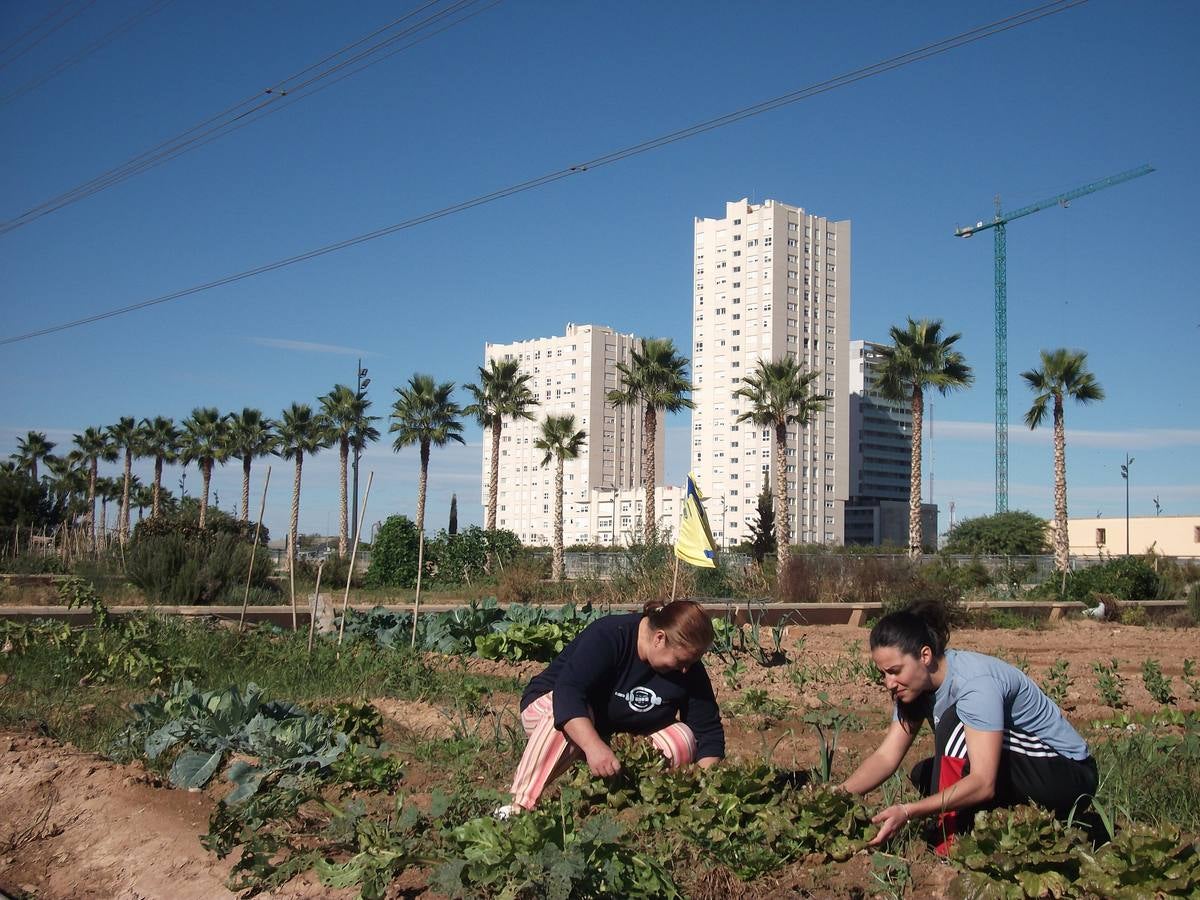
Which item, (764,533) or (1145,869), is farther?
(764,533)

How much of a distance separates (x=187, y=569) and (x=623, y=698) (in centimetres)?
1460

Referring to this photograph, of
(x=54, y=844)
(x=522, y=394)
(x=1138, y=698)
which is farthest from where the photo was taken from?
(x=522, y=394)

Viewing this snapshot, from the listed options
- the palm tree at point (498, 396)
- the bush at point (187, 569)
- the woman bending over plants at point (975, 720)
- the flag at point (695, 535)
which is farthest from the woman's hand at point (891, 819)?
the palm tree at point (498, 396)

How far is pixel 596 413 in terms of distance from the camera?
150625 millimetres

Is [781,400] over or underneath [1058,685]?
over

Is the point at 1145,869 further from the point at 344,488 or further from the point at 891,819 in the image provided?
the point at 344,488

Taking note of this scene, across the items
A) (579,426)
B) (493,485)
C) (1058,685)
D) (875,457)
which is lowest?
(1058,685)

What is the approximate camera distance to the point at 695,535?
10070 mm

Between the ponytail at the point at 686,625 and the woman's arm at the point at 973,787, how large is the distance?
962 mm

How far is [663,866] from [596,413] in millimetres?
147013

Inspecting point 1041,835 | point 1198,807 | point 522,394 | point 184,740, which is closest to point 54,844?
point 184,740

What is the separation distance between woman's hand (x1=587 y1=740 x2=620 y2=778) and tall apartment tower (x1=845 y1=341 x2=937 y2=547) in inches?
5654

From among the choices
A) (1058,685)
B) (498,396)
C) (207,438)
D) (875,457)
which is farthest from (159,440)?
(875,457)

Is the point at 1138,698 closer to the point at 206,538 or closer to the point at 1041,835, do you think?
the point at 1041,835
